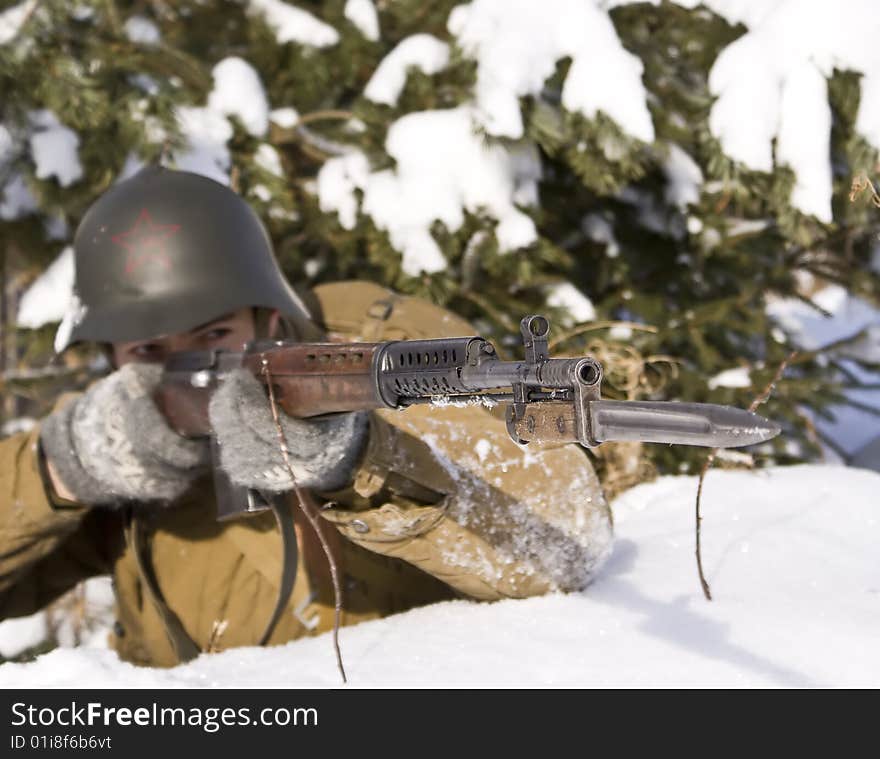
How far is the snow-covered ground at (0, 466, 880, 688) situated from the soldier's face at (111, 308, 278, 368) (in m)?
0.87

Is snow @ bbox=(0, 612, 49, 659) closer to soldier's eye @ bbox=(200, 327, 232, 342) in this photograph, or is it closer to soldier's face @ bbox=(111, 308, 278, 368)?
soldier's face @ bbox=(111, 308, 278, 368)

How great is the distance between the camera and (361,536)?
202 centimetres

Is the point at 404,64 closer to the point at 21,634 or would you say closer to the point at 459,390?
the point at 459,390

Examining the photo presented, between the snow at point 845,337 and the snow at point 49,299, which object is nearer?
the snow at point 49,299

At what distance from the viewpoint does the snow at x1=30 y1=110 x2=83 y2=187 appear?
11.1ft

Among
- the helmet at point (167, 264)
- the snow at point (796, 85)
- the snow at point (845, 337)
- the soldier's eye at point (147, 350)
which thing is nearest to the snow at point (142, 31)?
the helmet at point (167, 264)

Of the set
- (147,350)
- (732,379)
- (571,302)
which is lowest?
(732,379)

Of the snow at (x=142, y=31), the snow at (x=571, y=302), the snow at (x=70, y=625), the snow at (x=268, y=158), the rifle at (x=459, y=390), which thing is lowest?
the snow at (x=70, y=625)

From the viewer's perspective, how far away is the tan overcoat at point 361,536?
6.73 ft

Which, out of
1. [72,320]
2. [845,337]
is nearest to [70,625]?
[72,320]

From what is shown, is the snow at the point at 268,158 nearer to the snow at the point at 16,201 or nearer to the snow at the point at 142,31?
the snow at the point at 142,31

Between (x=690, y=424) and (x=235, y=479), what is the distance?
1.11 m

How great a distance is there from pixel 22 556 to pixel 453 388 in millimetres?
1614

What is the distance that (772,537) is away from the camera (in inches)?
88.0
